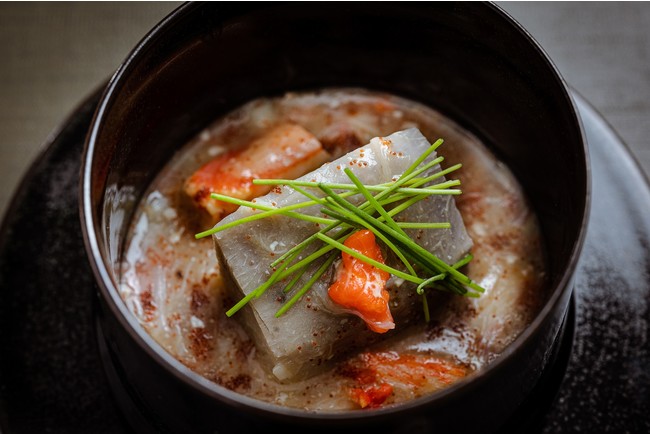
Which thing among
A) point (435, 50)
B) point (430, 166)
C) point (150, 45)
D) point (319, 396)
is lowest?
point (319, 396)

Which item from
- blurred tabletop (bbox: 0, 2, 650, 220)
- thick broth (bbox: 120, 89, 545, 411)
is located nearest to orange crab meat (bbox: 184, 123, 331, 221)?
thick broth (bbox: 120, 89, 545, 411)

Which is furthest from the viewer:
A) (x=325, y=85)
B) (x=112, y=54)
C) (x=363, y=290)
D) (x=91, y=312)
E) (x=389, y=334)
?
(x=112, y=54)

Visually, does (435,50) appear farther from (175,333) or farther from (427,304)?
(175,333)

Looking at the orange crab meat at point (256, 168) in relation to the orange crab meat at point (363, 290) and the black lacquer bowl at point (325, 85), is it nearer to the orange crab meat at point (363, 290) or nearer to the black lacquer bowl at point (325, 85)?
the black lacquer bowl at point (325, 85)

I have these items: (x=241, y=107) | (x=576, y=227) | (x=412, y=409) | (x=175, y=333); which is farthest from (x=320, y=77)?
(x=412, y=409)

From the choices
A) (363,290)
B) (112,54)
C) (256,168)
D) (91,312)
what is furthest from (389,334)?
(112,54)

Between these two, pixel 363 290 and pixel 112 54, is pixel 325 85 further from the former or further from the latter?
pixel 112 54
